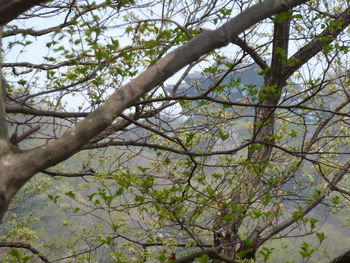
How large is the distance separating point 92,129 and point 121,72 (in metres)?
2.61

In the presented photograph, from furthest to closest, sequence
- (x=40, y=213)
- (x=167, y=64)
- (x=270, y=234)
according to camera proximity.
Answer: (x=40, y=213), (x=270, y=234), (x=167, y=64)

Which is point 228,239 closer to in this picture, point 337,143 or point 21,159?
point 337,143

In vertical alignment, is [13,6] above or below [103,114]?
above

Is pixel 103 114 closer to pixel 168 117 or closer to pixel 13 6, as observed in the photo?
pixel 13 6

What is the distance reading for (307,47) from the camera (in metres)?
7.33

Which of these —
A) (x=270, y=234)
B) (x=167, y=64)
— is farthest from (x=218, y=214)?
(x=167, y=64)

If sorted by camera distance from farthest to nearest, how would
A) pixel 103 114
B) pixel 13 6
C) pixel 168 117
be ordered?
pixel 168 117 → pixel 103 114 → pixel 13 6

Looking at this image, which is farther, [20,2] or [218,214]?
[218,214]

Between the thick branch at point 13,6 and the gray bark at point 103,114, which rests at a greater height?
the thick branch at point 13,6

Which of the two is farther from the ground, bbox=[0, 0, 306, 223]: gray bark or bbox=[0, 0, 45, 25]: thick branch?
bbox=[0, 0, 45, 25]: thick branch

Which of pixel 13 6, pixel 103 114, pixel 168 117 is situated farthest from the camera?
pixel 168 117

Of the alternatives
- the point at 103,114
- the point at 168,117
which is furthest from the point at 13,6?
the point at 168,117

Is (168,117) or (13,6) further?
(168,117)

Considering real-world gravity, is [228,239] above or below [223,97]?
below
